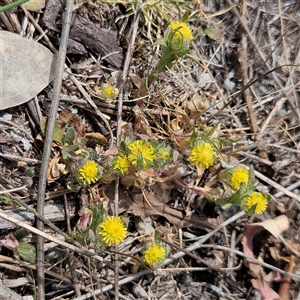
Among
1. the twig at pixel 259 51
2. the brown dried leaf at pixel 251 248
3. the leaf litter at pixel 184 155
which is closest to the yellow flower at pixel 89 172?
the leaf litter at pixel 184 155

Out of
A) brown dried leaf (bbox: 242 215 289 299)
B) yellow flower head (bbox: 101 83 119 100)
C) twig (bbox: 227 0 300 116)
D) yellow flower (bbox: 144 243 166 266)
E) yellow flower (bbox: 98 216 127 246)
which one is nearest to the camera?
yellow flower (bbox: 98 216 127 246)

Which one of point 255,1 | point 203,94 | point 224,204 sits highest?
point 255,1

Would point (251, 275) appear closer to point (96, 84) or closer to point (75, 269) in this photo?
point (75, 269)

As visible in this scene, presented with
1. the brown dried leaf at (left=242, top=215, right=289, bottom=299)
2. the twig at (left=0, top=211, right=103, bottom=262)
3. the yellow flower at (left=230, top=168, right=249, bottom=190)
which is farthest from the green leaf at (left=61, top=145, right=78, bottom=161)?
the brown dried leaf at (left=242, top=215, right=289, bottom=299)

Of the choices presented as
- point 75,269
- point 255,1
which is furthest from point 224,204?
point 255,1

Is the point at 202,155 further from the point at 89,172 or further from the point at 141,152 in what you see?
the point at 89,172

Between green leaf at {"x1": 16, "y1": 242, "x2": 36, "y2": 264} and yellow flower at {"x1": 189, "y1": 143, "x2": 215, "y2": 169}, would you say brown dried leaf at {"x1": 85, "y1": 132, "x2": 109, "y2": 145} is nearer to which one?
yellow flower at {"x1": 189, "y1": 143, "x2": 215, "y2": 169}

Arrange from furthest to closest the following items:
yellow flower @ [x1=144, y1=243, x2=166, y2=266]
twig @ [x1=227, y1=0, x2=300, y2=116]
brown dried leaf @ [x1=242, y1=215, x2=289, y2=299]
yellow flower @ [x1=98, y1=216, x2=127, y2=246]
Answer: twig @ [x1=227, y1=0, x2=300, y2=116] → brown dried leaf @ [x1=242, y1=215, x2=289, y2=299] → yellow flower @ [x1=144, y1=243, x2=166, y2=266] → yellow flower @ [x1=98, y1=216, x2=127, y2=246]
